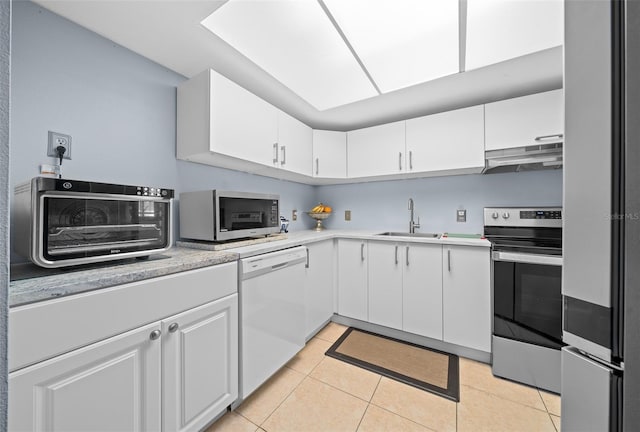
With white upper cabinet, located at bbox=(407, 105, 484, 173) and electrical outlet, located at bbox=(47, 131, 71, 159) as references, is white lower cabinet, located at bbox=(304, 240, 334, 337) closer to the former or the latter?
white upper cabinet, located at bbox=(407, 105, 484, 173)

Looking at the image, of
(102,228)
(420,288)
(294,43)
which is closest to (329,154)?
(294,43)

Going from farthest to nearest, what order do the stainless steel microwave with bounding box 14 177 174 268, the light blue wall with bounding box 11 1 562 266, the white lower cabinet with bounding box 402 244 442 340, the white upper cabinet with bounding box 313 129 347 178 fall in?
the white upper cabinet with bounding box 313 129 347 178 < the white lower cabinet with bounding box 402 244 442 340 < the light blue wall with bounding box 11 1 562 266 < the stainless steel microwave with bounding box 14 177 174 268

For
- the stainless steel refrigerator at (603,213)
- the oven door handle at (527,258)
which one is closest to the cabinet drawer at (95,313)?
the stainless steel refrigerator at (603,213)

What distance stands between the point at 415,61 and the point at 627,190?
1.56 m

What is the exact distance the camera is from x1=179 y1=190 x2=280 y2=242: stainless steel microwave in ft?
4.94

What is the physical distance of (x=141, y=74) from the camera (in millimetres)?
Result: 1555

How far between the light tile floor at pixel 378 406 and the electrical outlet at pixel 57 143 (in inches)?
62.5

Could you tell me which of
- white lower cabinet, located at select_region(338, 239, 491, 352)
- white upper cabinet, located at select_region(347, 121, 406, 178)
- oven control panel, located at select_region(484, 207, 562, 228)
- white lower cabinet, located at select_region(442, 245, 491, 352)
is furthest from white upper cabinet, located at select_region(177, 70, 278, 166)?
oven control panel, located at select_region(484, 207, 562, 228)

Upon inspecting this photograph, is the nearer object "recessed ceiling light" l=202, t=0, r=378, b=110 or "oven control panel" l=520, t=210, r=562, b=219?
"recessed ceiling light" l=202, t=0, r=378, b=110

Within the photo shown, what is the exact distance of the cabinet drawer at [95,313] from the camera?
0.72 meters

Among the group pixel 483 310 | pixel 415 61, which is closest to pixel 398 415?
pixel 483 310

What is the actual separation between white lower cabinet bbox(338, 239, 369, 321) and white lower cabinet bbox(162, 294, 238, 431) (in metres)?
1.23

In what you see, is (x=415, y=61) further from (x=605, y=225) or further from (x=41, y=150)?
(x=41, y=150)

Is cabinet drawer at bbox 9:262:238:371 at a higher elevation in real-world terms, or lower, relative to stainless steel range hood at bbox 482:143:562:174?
lower
